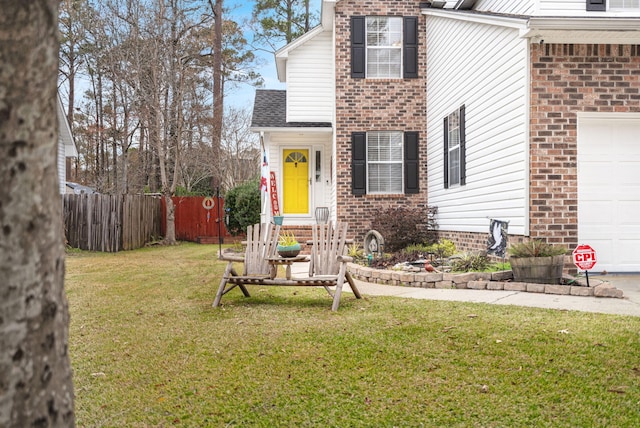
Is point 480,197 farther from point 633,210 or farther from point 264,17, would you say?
point 264,17

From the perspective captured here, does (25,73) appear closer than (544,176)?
Yes

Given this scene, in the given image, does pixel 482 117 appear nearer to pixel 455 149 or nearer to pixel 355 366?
pixel 455 149

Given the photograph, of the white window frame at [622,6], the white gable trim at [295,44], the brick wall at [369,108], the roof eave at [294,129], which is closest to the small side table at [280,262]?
the white window frame at [622,6]

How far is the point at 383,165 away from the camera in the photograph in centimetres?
1250

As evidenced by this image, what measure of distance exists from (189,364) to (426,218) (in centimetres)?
868

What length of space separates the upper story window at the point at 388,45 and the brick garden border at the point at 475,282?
5.94 meters

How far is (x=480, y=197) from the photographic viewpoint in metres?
9.02

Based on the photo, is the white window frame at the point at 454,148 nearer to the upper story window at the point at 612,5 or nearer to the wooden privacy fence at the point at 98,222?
the upper story window at the point at 612,5

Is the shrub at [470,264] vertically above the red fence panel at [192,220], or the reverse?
the red fence panel at [192,220]

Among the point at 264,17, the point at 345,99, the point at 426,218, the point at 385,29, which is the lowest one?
Result: the point at 426,218

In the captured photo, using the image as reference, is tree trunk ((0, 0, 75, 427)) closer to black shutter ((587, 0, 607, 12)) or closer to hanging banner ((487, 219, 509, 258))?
hanging banner ((487, 219, 509, 258))

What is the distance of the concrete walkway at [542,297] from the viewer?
17.7 feet

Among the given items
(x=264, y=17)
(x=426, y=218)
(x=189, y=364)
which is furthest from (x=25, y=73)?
(x=264, y=17)

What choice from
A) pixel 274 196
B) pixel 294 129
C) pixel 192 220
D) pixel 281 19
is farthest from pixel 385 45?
pixel 281 19
